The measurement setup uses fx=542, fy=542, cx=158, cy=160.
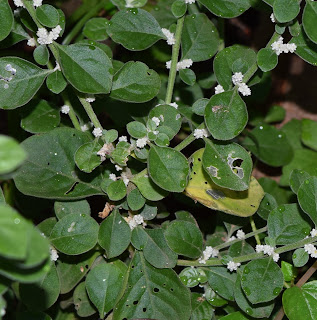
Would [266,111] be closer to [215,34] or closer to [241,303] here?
[215,34]

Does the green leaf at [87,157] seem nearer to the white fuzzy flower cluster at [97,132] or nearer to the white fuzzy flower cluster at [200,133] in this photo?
the white fuzzy flower cluster at [97,132]

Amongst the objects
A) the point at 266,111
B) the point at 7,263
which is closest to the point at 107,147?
the point at 7,263

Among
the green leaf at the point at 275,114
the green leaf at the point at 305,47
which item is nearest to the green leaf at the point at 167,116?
the green leaf at the point at 305,47

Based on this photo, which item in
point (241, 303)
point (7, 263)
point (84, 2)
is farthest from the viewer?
point (84, 2)

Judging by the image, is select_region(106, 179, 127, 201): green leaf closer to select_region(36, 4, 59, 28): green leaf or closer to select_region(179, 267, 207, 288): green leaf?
select_region(179, 267, 207, 288): green leaf

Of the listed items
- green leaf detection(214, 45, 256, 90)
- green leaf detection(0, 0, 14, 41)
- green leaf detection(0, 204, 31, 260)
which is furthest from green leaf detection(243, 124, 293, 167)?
green leaf detection(0, 204, 31, 260)

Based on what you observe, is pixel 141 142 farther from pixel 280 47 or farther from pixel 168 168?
pixel 280 47
